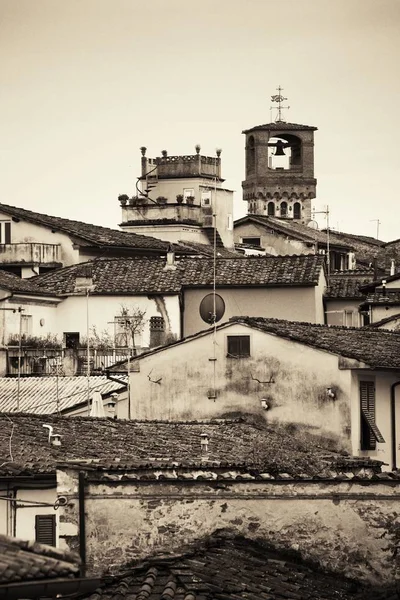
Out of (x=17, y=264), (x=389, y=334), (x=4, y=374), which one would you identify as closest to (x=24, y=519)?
(x=389, y=334)

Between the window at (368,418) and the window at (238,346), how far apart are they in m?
2.13

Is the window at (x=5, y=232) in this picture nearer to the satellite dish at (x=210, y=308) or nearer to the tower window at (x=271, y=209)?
the satellite dish at (x=210, y=308)

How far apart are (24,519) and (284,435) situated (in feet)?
31.2

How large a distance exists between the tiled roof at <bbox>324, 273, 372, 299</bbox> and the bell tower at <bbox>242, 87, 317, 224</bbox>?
6872 cm

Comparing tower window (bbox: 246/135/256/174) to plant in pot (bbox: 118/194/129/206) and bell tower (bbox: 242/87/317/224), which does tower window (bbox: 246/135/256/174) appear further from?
plant in pot (bbox: 118/194/129/206)

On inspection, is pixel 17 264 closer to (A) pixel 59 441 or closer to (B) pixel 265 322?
(B) pixel 265 322

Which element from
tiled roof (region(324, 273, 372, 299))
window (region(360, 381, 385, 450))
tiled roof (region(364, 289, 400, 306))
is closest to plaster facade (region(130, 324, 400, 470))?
window (region(360, 381, 385, 450))

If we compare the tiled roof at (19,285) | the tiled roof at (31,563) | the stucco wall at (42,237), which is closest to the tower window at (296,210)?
the stucco wall at (42,237)

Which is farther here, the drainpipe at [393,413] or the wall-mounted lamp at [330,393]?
the drainpipe at [393,413]

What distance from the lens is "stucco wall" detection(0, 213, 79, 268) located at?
2616 inches

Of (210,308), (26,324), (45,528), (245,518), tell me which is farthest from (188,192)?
(245,518)

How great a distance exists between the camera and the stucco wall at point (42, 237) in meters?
66.4

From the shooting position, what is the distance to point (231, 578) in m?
19.1

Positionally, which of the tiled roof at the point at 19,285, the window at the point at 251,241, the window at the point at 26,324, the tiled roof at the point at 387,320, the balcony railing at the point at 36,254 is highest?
the window at the point at 251,241
